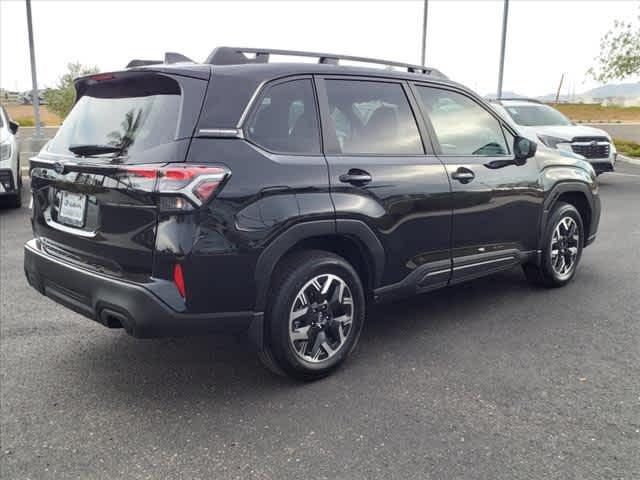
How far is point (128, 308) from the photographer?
2.96 metres

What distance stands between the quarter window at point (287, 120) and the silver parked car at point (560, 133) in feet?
28.1

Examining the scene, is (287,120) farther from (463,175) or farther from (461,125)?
(461,125)

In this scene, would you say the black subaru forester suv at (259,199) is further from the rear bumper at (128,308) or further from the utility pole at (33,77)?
the utility pole at (33,77)

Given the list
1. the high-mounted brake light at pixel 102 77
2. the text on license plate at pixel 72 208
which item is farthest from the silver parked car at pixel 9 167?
the text on license plate at pixel 72 208

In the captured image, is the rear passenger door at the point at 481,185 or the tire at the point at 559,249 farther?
the tire at the point at 559,249

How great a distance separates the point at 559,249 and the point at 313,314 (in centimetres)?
279

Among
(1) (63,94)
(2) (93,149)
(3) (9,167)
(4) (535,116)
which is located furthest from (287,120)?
(1) (63,94)

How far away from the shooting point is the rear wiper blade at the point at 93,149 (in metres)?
3.19

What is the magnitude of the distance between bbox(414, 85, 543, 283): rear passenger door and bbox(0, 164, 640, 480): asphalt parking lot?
0.50 m

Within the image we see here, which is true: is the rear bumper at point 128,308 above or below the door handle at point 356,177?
below

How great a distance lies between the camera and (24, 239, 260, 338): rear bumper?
295 cm

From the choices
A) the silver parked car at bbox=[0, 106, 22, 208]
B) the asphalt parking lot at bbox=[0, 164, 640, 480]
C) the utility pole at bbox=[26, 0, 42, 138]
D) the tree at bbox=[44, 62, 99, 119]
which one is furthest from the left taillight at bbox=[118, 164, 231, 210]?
the tree at bbox=[44, 62, 99, 119]

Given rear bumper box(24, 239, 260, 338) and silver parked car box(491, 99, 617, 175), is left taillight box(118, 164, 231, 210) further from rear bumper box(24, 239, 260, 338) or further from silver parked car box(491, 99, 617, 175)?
silver parked car box(491, 99, 617, 175)

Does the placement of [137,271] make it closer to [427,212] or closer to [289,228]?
[289,228]
